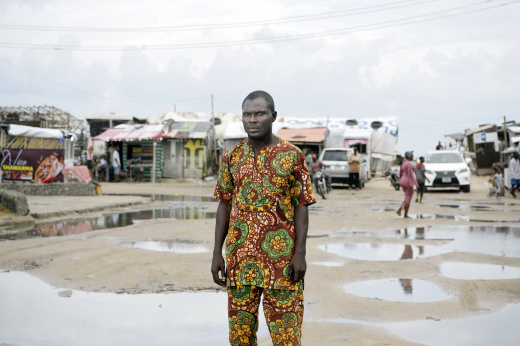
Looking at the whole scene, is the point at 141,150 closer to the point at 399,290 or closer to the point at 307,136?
the point at 307,136

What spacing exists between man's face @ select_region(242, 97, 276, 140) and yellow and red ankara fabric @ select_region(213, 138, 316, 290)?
93 mm

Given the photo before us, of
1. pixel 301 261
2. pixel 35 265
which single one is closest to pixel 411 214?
pixel 35 265

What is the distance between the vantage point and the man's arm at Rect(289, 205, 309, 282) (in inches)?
116

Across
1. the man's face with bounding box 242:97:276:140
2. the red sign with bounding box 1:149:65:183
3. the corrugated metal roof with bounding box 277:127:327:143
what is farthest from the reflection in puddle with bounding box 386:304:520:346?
the corrugated metal roof with bounding box 277:127:327:143

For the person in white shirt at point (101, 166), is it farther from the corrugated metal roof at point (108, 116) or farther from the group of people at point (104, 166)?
the corrugated metal roof at point (108, 116)

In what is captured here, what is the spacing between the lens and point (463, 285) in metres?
6.32

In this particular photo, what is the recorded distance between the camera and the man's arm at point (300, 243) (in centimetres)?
296

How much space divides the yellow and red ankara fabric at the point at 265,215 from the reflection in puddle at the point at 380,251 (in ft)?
16.9

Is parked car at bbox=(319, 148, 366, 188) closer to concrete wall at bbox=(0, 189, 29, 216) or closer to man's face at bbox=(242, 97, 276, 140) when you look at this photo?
concrete wall at bbox=(0, 189, 29, 216)

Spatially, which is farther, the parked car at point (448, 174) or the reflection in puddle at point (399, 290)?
the parked car at point (448, 174)

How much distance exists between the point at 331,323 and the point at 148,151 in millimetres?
31103

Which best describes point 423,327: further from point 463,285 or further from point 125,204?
Result: point 125,204

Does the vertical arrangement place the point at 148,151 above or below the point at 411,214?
above

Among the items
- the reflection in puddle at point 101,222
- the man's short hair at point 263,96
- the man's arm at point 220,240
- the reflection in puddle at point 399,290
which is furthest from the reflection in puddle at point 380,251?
the man's short hair at point 263,96
